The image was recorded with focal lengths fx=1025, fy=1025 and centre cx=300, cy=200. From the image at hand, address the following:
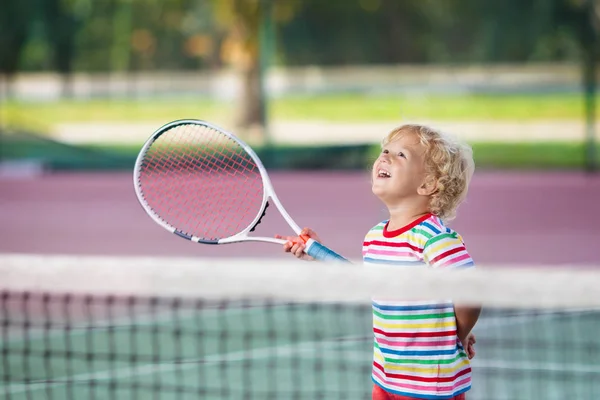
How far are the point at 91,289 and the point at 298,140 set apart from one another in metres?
10.9

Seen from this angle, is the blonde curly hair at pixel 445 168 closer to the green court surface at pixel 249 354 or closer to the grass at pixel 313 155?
the green court surface at pixel 249 354

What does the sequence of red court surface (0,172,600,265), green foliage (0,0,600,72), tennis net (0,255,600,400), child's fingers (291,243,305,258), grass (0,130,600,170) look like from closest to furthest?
tennis net (0,255,600,400)
child's fingers (291,243,305,258)
red court surface (0,172,600,265)
green foliage (0,0,600,72)
grass (0,130,600,170)

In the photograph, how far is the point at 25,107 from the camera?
1379 centimetres

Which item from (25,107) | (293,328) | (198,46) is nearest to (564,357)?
(293,328)

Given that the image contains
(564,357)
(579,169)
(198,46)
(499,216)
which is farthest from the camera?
(198,46)

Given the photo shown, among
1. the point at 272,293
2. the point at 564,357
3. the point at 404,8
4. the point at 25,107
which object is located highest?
the point at 404,8

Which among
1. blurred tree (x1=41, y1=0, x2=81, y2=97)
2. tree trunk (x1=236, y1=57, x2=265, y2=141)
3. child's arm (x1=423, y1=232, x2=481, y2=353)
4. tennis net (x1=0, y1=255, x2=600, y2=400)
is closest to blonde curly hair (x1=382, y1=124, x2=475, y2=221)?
child's arm (x1=423, y1=232, x2=481, y2=353)

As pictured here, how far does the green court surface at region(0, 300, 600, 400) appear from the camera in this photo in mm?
4316

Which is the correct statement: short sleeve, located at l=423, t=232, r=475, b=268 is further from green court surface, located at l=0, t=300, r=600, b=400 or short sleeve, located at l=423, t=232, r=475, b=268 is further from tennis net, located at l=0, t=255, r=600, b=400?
green court surface, located at l=0, t=300, r=600, b=400

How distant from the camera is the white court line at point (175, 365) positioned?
437 centimetres

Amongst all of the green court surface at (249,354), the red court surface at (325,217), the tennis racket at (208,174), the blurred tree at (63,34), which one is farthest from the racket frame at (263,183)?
the blurred tree at (63,34)

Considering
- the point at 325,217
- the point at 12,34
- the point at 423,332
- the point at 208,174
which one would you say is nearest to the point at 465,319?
the point at 423,332

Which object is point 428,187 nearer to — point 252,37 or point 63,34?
point 252,37

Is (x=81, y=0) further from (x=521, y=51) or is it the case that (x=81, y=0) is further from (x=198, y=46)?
(x=521, y=51)
